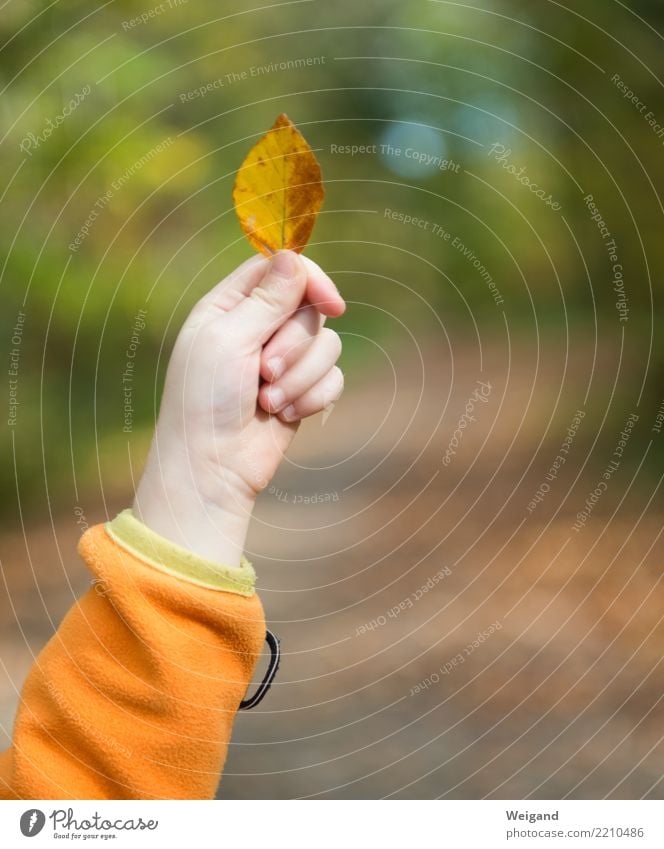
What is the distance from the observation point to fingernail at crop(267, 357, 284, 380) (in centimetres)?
42

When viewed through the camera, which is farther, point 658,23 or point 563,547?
point 563,547

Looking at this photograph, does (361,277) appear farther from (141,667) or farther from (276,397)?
(141,667)

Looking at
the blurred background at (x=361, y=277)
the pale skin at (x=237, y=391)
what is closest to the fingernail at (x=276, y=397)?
the pale skin at (x=237, y=391)

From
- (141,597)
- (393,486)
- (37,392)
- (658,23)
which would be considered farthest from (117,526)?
(658,23)

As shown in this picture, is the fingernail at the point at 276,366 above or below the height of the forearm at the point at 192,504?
above

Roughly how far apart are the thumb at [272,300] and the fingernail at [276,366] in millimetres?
10

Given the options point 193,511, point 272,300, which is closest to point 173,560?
point 193,511

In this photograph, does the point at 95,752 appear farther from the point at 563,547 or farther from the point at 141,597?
the point at 563,547

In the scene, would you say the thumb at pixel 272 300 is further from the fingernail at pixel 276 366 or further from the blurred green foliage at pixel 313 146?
the blurred green foliage at pixel 313 146

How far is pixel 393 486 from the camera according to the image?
0.72 metres

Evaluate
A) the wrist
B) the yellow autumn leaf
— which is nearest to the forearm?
the wrist

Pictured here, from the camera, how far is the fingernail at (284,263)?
40cm

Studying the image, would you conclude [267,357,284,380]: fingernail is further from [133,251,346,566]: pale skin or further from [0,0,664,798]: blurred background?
[0,0,664,798]: blurred background

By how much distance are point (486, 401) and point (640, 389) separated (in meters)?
0.12
